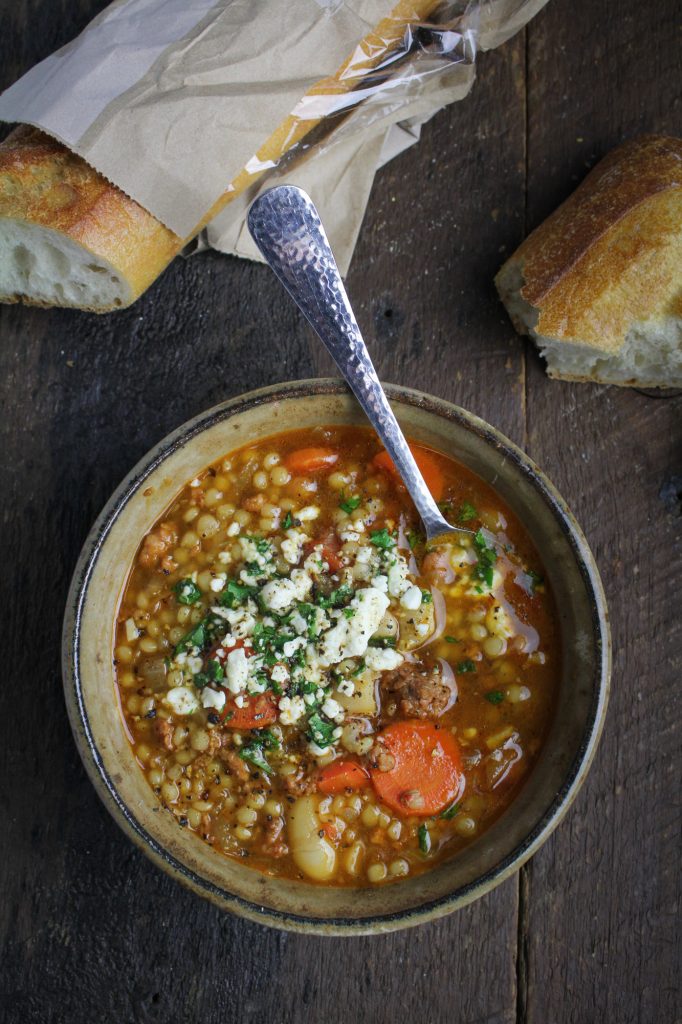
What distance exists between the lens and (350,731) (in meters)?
2.79

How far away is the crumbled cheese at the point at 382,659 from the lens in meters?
2.76

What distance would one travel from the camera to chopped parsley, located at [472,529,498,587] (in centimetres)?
284

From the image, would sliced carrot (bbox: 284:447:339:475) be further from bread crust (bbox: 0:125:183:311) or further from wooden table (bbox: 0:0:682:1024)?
bread crust (bbox: 0:125:183:311)

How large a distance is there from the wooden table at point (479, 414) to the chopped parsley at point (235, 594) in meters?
0.70

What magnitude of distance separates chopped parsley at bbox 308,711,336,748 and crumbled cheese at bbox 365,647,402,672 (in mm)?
223

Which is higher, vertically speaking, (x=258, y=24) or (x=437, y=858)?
(x=258, y=24)

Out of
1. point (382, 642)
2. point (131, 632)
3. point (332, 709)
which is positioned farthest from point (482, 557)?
point (131, 632)

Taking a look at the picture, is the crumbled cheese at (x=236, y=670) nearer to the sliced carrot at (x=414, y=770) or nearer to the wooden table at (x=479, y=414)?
the sliced carrot at (x=414, y=770)

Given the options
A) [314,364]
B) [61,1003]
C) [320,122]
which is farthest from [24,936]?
[320,122]

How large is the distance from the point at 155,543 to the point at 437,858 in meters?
1.35

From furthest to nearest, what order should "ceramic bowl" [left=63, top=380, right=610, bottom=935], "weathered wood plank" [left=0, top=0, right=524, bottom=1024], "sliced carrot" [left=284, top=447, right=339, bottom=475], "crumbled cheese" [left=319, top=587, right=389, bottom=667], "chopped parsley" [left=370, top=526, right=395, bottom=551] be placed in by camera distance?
"weathered wood plank" [left=0, top=0, right=524, bottom=1024], "sliced carrot" [left=284, top=447, right=339, bottom=475], "chopped parsley" [left=370, top=526, right=395, bottom=551], "crumbled cheese" [left=319, top=587, right=389, bottom=667], "ceramic bowl" [left=63, top=380, right=610, bottom=935]

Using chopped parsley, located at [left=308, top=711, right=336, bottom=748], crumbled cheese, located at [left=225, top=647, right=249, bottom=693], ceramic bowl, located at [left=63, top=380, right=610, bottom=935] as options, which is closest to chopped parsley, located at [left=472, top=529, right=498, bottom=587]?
ceramic bowl, located at [left=63, top=380, right=610, bottom=935]

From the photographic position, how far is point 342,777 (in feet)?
9.12

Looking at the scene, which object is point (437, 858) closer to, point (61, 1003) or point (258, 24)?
point (61, 1003)
